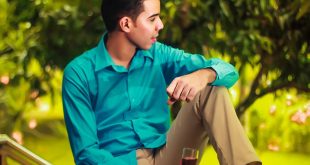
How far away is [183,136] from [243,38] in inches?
42.5

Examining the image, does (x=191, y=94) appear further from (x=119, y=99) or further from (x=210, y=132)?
(x=119, y=99)

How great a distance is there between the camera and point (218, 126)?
7.79 feet

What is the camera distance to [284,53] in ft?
12.0

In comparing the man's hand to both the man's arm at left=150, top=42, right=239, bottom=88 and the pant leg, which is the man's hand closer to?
the pant leg

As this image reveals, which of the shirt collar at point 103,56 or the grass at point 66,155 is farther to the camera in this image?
the grass at point 66,155

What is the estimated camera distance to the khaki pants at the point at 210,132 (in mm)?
2344

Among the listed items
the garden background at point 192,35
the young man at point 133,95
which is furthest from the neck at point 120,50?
the garden background at point 192,35

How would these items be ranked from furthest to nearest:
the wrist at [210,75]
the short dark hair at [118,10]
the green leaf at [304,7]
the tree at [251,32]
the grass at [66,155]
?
the grass at [66,155] → the tree at [251,32] → the green leaf at [304,7] → the short dark hair at [118,10] → the wrist at [210,75]

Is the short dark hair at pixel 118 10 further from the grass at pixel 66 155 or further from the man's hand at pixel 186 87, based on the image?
the grass at pixel 66 155

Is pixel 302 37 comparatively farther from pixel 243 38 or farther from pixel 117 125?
pixel 117 125

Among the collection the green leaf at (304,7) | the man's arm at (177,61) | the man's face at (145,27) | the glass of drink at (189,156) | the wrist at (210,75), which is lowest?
the glass of drink at (189,156)

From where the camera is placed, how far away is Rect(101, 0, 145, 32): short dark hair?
2547 millimetres

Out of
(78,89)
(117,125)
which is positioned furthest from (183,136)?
(78,89)

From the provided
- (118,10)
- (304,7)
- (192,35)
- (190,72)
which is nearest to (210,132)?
(190,72)
